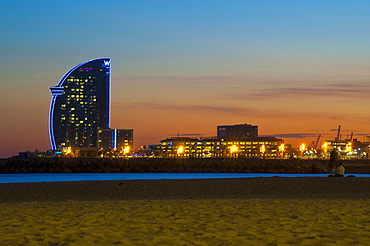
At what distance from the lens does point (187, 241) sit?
9.34 metres

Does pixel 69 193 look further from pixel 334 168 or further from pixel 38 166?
pixel 38 166

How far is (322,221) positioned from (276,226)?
145 cm

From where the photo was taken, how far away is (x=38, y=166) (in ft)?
227

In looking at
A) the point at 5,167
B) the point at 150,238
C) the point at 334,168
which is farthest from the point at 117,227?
the point at 5,167

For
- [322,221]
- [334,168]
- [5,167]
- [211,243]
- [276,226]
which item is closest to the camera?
[211,243]

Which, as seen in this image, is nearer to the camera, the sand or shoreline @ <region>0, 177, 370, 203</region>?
the sand

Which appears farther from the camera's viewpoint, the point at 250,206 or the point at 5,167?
the point at 5,167

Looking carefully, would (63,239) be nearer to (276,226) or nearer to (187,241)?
(187,241)

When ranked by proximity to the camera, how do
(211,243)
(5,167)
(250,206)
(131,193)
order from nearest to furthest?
(211,243) → (250,206) → (131,193) → (5,167)

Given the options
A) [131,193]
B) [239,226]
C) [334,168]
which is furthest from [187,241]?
[334,168]

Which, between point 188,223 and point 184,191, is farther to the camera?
point 184,191

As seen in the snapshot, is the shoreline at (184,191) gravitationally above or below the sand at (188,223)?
below

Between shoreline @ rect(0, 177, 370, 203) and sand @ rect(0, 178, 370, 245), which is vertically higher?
sand @ rect(0, 178, 370, 245)

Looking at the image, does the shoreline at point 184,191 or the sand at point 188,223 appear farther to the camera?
the shoreline at point 184,191
